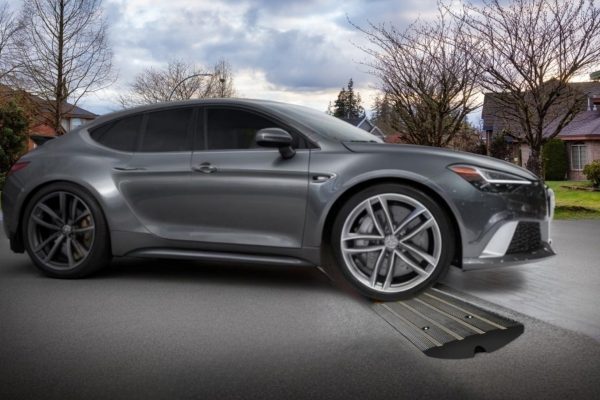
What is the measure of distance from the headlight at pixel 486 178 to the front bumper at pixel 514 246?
259 millimetres

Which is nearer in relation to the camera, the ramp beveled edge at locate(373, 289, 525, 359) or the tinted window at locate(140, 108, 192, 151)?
the ramp beveled edge at locate(373, 289, 525, 359)

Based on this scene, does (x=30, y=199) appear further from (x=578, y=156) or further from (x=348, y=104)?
(x=348, y=104)

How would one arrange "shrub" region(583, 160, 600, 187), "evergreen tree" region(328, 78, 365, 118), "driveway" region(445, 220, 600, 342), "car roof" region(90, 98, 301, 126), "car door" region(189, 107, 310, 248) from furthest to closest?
"evergreen tree" region(328, 78, 365, 118), "shrub" region(583, 160, 600, 187), "car roof" region(90, 98, 301, 126), "car door" region(189, 107, 310, 248), "driveway" region(445, 220, 600, 342)

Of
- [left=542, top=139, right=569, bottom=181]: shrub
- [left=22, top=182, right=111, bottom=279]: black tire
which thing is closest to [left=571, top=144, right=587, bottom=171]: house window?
[left=542, top=139, right=569, bottom=181]: shrub

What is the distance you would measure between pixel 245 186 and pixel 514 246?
6.79 feet

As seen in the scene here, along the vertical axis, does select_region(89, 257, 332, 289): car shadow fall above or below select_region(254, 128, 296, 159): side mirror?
below

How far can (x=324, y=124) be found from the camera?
5207 mm

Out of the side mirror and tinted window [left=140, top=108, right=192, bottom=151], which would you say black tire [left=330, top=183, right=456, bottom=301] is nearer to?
the side mirror

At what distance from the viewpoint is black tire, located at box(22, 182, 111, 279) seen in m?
5.26

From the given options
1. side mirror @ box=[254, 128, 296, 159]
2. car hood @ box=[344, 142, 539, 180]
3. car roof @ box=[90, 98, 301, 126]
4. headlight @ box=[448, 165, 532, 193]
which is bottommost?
headlight @ box=[448, 165, 532, 193]

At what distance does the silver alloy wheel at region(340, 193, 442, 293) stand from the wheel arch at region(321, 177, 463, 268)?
120 millimetres

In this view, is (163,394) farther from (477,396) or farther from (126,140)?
(126,140)

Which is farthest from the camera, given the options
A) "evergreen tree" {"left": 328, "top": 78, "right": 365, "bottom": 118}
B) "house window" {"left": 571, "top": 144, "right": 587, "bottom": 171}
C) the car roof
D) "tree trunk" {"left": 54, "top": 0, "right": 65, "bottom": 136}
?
"evergreen tree" {"left": 328, "top": 78, "right": 365, "bottom": 118}

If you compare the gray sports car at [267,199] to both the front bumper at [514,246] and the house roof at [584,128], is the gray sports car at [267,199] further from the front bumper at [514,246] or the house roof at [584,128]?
the house roof at [584,128]
